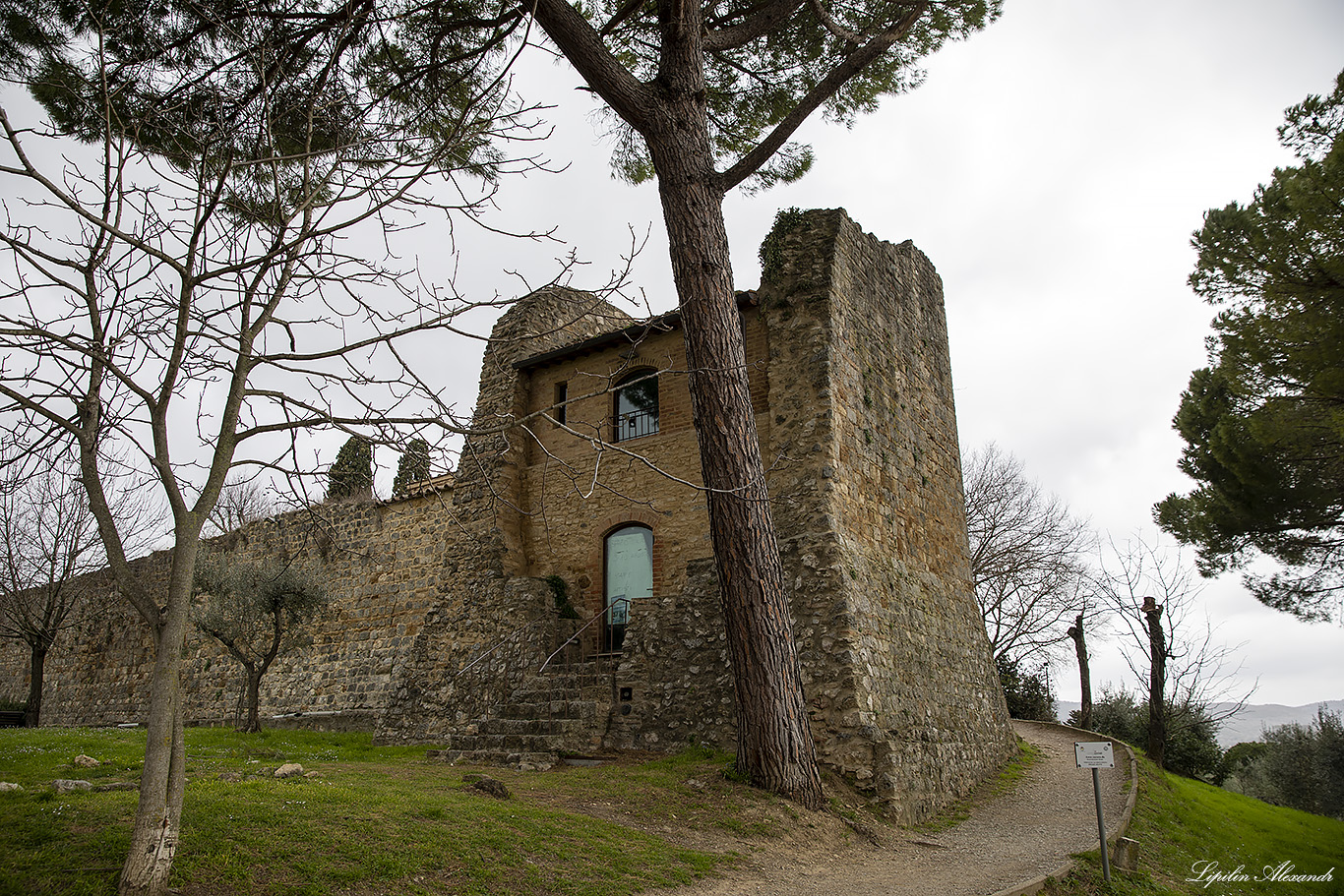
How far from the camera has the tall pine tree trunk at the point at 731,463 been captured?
7.80m

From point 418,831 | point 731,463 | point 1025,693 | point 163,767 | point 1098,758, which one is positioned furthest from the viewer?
point 1025,693

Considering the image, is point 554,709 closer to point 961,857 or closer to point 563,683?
point 563,683

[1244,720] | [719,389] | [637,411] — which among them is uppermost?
[637,411]

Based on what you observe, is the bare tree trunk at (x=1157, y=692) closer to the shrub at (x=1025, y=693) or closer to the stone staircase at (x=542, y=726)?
the shrub at (x=1025, y=693)

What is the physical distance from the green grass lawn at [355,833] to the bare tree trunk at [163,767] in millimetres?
256

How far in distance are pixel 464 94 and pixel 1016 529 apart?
20.7 metres

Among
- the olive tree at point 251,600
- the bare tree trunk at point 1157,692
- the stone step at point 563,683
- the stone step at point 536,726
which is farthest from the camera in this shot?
the bare tree trunk at point 1157,692

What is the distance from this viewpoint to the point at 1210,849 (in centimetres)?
983

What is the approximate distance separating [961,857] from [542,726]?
5124mm

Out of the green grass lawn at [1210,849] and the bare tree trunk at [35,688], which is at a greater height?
the bare tree trunk at [35,688]

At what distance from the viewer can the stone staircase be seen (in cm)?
995

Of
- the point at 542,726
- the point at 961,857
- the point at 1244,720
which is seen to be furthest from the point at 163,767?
the point at 1244,720

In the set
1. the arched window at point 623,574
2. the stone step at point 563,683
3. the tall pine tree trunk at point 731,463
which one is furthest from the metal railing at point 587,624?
the tall pine tree trunk at point 731,463

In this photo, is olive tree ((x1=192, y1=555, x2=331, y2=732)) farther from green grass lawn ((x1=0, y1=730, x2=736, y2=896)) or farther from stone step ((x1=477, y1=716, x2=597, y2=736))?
green grass lawn ((x1=0, y1=730, x2=736, y2=896))
